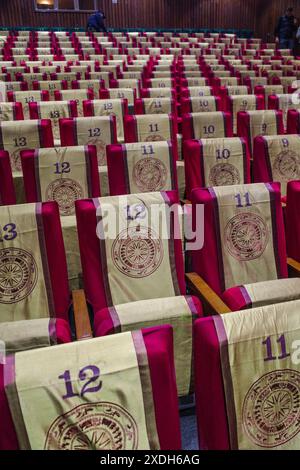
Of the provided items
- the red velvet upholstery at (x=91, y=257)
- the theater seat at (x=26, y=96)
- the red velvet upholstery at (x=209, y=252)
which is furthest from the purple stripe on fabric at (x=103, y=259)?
the theater seat at (x=26, y=96)

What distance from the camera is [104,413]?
264 mm

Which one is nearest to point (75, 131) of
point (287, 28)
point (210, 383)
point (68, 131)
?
point (68, 131)

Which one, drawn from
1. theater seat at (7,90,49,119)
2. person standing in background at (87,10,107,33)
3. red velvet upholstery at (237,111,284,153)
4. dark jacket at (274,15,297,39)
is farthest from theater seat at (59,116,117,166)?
dark jacket at (274,15,297,39)

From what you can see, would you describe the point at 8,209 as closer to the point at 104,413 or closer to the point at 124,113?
the point at 104,413

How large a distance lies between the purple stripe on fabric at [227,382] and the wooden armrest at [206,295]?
116 millimetres

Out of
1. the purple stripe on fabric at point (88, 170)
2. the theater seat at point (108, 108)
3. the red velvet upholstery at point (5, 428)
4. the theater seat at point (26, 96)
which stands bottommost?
the red velvet upholstery at point (5, 428)

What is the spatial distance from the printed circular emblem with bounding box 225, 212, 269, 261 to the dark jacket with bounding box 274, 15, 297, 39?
2468mm

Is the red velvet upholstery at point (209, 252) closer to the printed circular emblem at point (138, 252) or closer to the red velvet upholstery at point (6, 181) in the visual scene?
the printed circular emblem at point (138, 252)

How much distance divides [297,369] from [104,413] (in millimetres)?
129

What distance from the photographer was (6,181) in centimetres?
64

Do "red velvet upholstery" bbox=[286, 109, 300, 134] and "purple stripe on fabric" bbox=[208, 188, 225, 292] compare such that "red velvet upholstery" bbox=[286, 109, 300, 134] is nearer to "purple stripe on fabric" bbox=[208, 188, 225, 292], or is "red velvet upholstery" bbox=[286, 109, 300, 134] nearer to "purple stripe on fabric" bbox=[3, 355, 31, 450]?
"purple stripe on fabric" bbox=[208, 188, 225, 292]

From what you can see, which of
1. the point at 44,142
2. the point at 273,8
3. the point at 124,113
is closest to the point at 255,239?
the point at 44,142

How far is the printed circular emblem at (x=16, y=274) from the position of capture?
451mm
